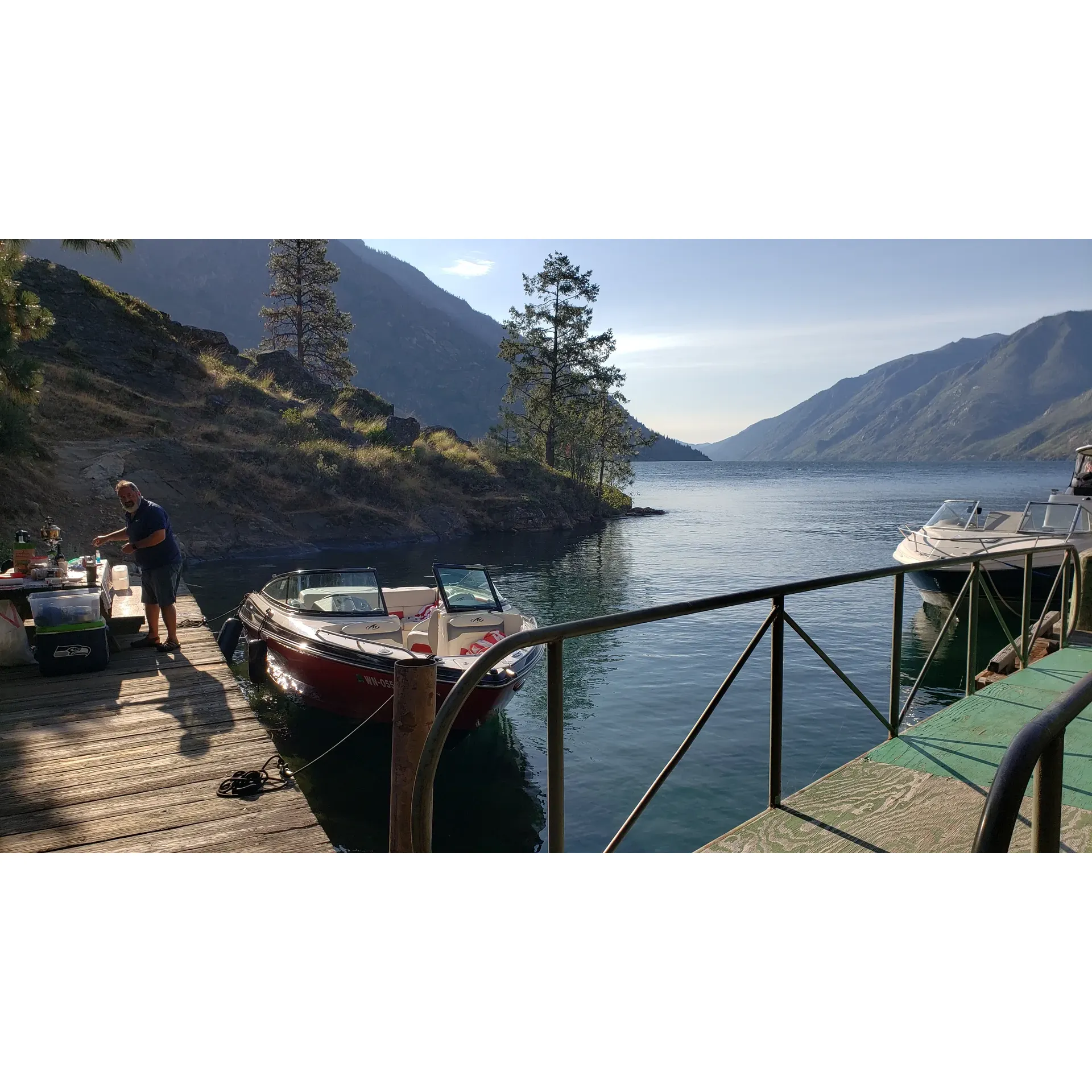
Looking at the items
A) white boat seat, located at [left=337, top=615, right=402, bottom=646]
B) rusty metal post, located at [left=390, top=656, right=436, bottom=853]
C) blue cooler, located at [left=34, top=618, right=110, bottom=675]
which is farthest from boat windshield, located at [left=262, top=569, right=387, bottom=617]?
rusty metal post, located at [left=390, top=656, right=436, bottom=853]

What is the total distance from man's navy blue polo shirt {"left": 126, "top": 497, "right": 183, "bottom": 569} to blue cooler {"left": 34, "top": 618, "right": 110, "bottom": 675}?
35.1 inches

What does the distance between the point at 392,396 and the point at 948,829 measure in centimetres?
19650

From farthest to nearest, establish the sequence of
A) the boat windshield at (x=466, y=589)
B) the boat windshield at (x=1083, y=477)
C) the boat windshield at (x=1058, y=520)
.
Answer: the boat windshield at (x=1083, y=477), the boat windshield at (x=1058, y=520), the boat windshield at (x=466, y=589)

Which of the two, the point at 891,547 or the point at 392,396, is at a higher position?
the point at 392,396

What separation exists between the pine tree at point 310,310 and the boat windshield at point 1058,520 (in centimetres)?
4246

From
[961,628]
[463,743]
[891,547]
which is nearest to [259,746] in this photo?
[463,743]

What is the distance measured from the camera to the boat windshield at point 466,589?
1066 cm

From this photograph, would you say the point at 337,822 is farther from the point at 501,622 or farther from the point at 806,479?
the point at 806,479

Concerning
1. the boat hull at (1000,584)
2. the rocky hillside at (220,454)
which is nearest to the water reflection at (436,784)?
the boat hull at (1000,584)

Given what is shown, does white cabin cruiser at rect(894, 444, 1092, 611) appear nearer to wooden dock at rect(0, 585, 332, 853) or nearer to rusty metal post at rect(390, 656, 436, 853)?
wooden dock at rect(0, 585, 332, 853)

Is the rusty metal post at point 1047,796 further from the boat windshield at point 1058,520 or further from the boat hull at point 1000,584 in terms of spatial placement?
the boat windshield at point 1058,520

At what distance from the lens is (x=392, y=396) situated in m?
192

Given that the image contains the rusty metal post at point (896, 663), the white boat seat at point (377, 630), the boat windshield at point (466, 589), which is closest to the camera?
the rusty metal post at point (896, 663)

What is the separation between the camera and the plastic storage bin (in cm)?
787
